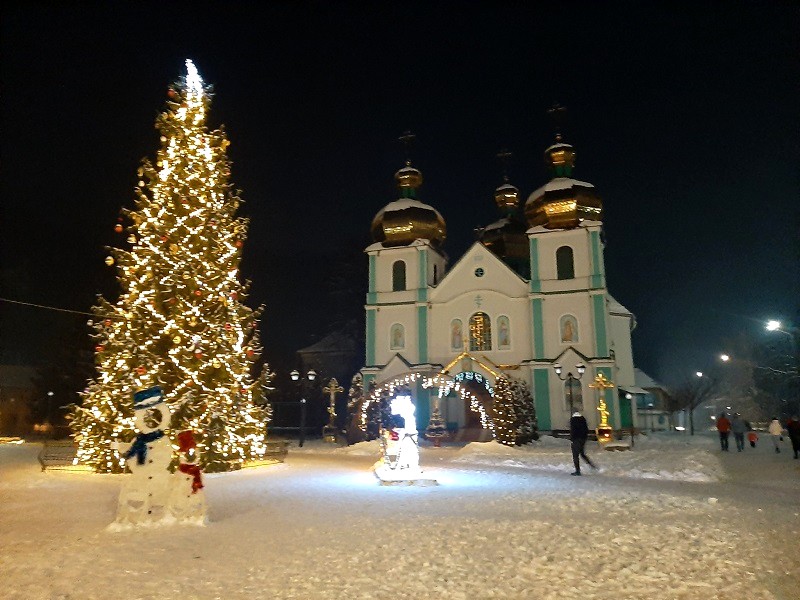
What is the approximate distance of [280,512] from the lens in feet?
29.9

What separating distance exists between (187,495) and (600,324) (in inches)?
1080

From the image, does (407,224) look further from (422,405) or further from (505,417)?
(505,417)

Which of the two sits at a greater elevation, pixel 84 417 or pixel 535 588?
pixel 84 417

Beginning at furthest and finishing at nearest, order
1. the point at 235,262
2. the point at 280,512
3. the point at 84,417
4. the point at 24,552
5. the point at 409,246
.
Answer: the point at 409,246 < the point at 235,262 < the point at 84,417 < the point at 280,512 < the point at 24,552

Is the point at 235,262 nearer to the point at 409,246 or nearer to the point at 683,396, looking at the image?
the point at 409,246

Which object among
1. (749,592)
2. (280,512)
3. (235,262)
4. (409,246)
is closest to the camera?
(749,592)

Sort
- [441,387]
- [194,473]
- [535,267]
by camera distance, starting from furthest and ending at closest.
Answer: [535,267] → [441,387] → [194,473]

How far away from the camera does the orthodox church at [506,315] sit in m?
32.3

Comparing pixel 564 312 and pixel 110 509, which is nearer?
pixel 110 509

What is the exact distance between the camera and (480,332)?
34.8 meters

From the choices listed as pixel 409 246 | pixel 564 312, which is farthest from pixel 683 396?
pixel 409 246

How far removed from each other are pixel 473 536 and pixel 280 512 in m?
3.18

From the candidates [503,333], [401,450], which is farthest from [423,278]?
[401,450]

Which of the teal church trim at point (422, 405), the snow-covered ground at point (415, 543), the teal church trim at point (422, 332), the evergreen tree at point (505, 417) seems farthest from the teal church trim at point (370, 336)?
the snow-covered ground at point (415, 543)
